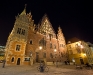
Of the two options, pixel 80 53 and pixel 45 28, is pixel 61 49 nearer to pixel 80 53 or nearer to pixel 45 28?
pixel 80 53

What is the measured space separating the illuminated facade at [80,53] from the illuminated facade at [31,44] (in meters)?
3.12

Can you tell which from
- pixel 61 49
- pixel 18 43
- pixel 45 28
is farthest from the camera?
pixel 61 49

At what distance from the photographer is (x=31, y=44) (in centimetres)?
2448

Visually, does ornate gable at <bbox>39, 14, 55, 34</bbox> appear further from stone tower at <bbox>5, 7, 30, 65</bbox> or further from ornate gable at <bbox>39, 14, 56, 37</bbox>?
stone tower at <bbox>5, 7, 30, 65</bbox>

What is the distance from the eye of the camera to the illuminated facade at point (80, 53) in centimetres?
2899

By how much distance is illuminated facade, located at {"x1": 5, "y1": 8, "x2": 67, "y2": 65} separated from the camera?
63.9 ft

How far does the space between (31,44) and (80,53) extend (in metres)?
21.9

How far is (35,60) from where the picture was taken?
76.1 feet

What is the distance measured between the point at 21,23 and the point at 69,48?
26119 millimetres

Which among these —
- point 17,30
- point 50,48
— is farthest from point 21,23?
point 50,48

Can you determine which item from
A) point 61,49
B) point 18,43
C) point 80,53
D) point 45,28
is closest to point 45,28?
point 45,28

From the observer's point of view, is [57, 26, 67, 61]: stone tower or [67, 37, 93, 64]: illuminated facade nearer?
[67, 37, 93, 64]: illuminated facade

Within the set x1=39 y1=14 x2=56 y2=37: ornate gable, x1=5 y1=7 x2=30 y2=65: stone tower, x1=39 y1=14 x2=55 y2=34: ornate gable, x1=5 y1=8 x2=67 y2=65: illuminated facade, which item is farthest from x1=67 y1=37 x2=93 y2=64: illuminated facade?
x1=5 y1=7 x2=30 y2=65: stone tower

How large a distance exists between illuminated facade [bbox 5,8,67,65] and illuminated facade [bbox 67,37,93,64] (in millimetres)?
3118
